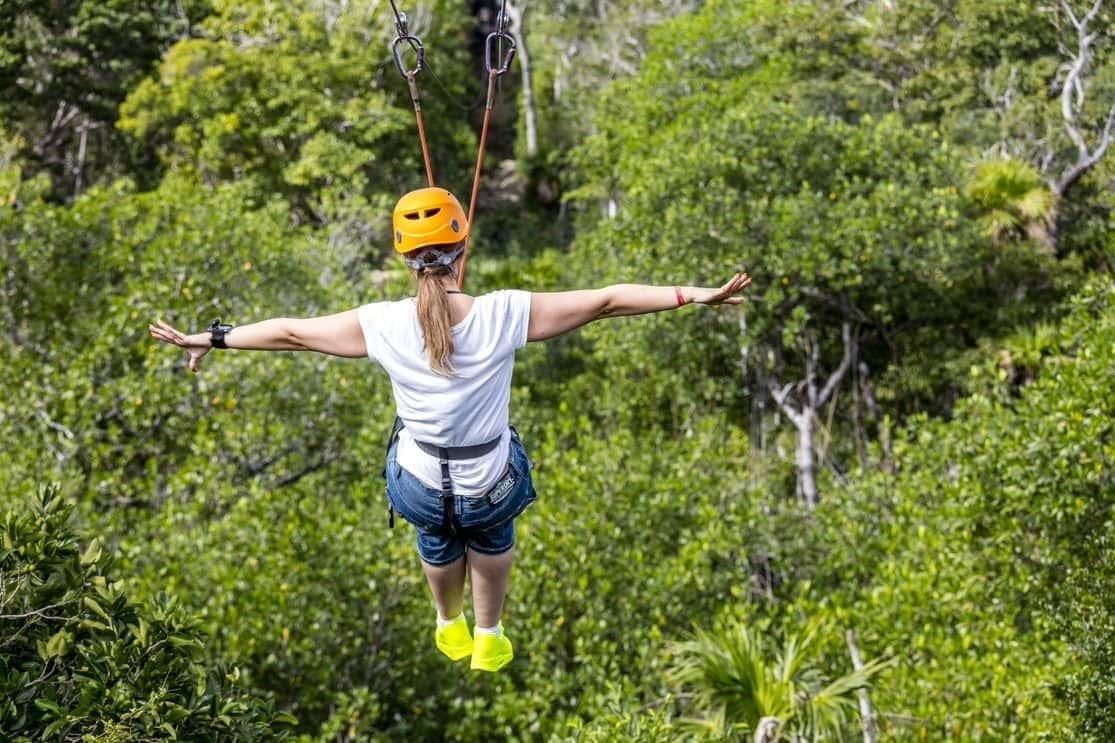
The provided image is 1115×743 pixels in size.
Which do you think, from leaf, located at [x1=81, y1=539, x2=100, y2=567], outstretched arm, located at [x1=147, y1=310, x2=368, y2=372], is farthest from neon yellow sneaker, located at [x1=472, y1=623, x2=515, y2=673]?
leaf, located at [x1=81, y1=539, x2=100, y2=567]

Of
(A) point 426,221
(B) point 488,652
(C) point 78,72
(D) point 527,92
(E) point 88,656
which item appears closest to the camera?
(A) point 426,221

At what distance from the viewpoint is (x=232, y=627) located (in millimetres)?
10438

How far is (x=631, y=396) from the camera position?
2030 centimetres

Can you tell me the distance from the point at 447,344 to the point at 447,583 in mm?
1150

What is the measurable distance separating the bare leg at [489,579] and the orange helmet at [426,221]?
1.22 meters

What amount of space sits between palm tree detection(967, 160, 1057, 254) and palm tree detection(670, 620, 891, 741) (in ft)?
33.0

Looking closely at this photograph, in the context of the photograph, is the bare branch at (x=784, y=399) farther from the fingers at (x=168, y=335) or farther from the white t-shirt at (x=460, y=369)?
the fingers at (x=168, y=335)

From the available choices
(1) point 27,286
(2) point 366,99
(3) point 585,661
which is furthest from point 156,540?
(2) point 366,99

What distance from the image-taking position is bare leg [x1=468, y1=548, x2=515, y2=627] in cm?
441

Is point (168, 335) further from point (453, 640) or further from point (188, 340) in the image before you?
point (453, 640)

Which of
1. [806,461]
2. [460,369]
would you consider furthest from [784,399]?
[460,369]

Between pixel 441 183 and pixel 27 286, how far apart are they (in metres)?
16.2

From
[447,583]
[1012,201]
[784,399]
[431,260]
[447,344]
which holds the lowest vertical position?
[784,399]

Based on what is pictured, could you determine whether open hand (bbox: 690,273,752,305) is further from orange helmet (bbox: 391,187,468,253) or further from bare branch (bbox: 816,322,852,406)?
bare branch (bbox: 816,322,852,406)
